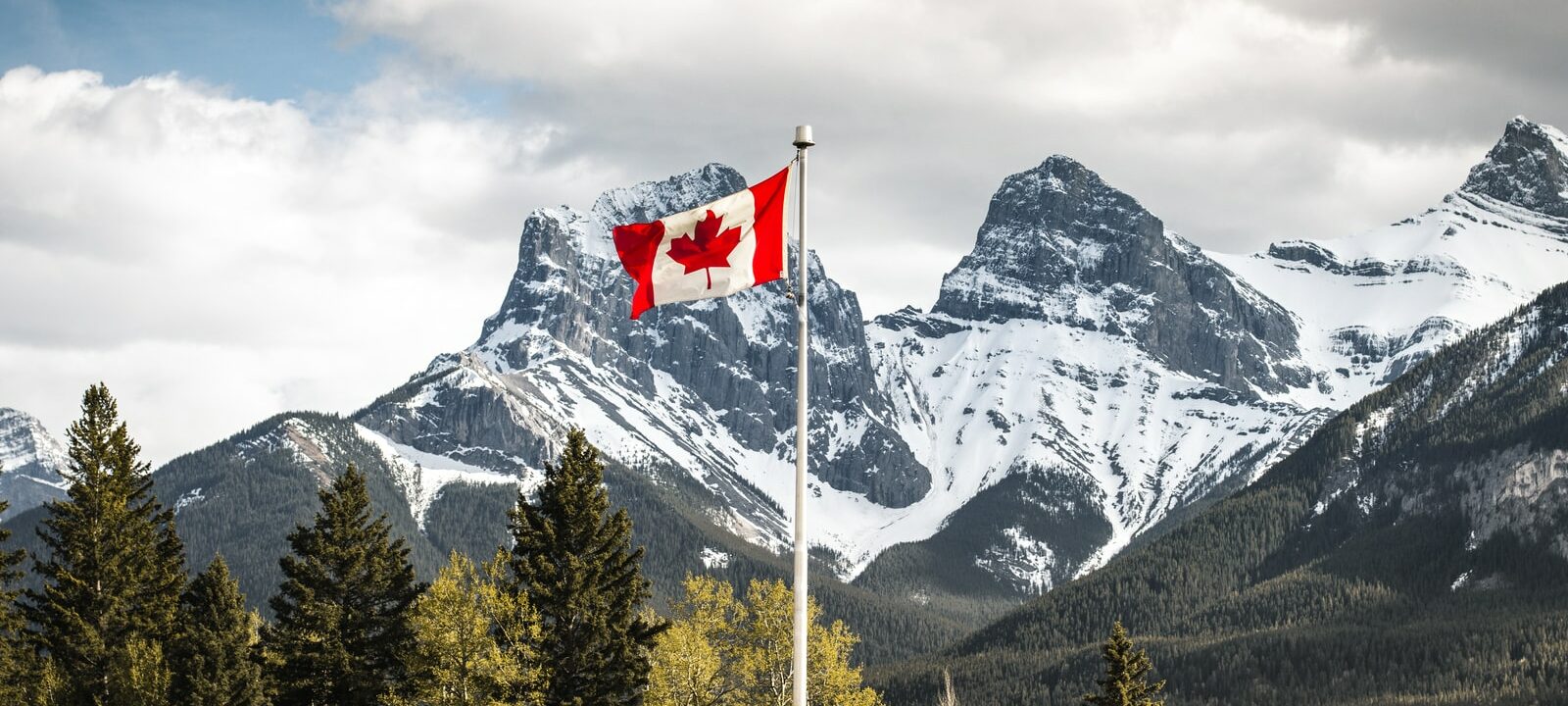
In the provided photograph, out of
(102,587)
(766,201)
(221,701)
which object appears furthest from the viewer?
(102,587)

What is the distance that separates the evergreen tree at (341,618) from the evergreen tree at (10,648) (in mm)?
11501

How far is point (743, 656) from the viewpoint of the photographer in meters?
67.4

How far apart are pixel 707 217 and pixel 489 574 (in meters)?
25.5

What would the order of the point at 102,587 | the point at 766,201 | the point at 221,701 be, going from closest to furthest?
the point at 766,201, the point at 221,701, the point at 102,587

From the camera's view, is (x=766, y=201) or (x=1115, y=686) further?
(x=1115, y=686)

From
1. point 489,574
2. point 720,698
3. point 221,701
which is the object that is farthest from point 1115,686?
point 221,701

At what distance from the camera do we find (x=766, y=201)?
4262 centimetres

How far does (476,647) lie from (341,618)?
852cm

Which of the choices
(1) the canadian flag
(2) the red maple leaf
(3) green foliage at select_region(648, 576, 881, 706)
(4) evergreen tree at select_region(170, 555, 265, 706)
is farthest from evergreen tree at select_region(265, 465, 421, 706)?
(2) the red maple leaf

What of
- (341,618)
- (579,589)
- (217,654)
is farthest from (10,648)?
(579,589)

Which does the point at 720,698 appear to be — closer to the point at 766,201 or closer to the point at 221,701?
the point at 221,701

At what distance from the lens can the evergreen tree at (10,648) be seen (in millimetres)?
71375

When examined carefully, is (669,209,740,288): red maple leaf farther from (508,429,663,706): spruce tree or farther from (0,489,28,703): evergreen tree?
(0,489,28,703): evergreen tree

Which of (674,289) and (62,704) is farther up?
(674,289)
